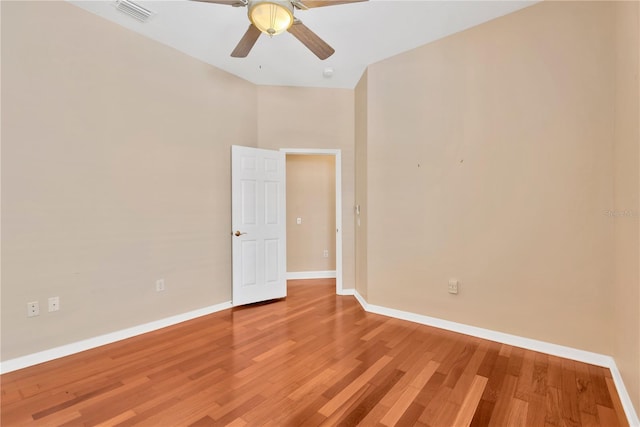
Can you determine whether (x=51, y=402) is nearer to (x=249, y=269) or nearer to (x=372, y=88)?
(x=249, y=269)

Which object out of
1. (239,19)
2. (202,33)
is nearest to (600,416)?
(239,19)

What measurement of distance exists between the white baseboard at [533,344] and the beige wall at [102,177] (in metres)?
2.25

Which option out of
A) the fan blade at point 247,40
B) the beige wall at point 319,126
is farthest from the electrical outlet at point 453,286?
the fan blade at point 247,40

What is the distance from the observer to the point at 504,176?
2.77m

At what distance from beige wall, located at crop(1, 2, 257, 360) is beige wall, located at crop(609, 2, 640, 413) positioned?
3.72m

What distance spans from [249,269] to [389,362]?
2187 millimetres

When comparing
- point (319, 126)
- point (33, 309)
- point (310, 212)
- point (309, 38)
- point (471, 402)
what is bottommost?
point (471, 402)

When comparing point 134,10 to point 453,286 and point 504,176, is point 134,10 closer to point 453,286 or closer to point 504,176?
point 504,176

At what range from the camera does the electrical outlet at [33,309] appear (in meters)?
2.38

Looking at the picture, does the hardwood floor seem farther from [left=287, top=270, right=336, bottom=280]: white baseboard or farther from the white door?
[left=287, top=270, right=336, bottom=280]: white baseboard

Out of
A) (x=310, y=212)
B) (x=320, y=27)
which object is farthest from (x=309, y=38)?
(x=310, y=212)

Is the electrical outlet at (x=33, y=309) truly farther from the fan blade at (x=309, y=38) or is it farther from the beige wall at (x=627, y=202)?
the beige wall at (x=627, y=202)

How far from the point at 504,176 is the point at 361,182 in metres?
1.69

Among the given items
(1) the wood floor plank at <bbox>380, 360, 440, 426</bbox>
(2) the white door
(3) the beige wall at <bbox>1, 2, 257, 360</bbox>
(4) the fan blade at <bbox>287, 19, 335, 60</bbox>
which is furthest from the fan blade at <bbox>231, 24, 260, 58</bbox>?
(1) the wood floor plank at <bbox>380, 360, 440, 426</bbox>
